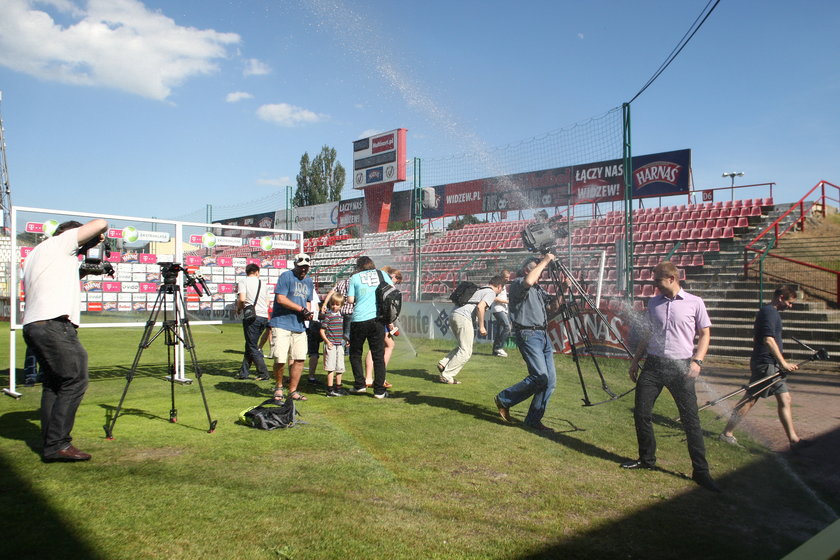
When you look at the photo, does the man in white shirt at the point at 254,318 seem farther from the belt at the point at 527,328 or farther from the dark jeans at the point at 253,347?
the belt at the point at 527,328

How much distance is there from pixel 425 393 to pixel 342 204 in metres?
26.7

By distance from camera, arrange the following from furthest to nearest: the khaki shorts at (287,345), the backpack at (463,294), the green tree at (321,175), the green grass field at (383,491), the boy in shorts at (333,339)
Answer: the green tree at (321,175), the backpack at (463,294), the boy in shorts at (333,339), the khaki shorts at (287,345), the green grass field at (383,491)

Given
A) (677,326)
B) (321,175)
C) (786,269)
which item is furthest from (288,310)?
(321,175)

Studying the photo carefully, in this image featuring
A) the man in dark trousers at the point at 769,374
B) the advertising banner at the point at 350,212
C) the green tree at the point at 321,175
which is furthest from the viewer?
the green tree at the point at 321,175

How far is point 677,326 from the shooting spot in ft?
15.7

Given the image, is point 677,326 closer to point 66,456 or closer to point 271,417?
point 271,417

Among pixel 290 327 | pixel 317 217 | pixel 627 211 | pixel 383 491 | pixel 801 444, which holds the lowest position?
pixel 801 444

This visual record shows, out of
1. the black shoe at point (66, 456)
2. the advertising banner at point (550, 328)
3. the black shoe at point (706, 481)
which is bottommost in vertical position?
the black shoe at point (706, 481)

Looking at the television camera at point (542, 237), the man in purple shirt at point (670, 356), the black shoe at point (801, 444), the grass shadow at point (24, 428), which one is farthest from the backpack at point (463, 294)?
the grass shadow at point (24, 428)

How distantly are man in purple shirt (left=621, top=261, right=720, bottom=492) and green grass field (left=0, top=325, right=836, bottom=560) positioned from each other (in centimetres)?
39

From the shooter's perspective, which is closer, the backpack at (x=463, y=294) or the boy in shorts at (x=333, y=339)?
the boy in shorts at (x=333, y=339)

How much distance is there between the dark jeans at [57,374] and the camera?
4371mm

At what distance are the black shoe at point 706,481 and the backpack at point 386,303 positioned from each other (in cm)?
387

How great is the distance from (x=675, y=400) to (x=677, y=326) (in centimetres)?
61
